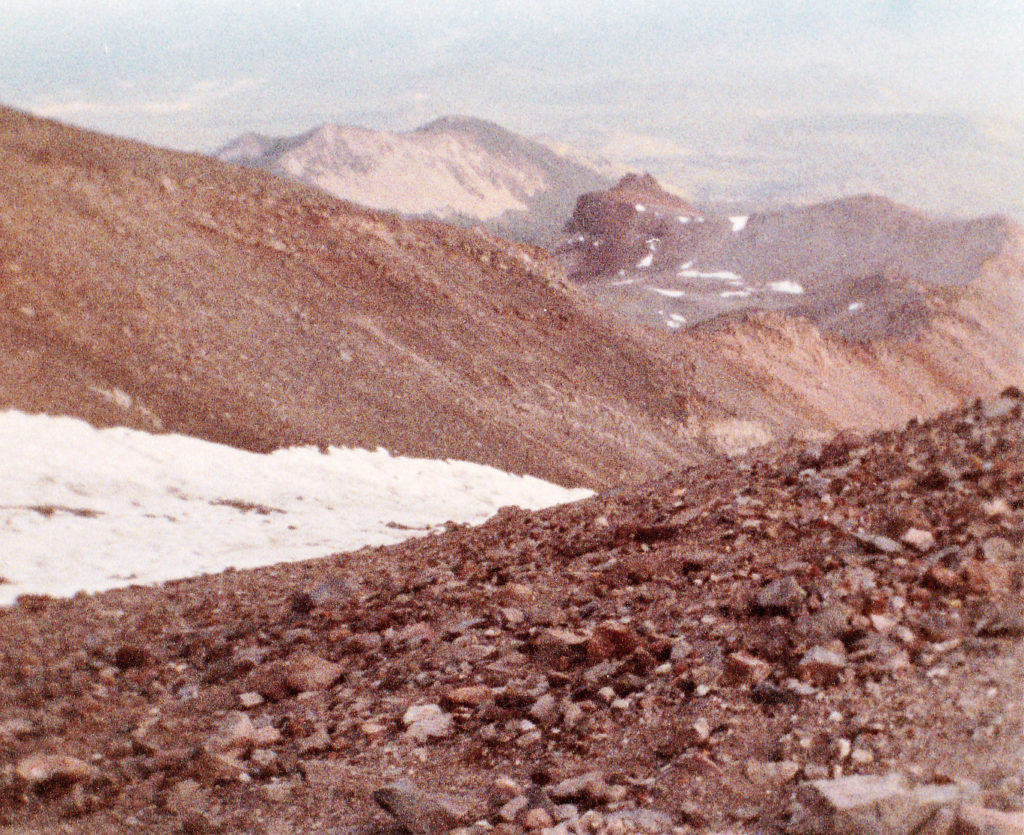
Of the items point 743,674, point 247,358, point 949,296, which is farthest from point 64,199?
point 949,296

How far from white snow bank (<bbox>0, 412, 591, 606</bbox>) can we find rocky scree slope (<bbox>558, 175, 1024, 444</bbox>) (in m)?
19.6

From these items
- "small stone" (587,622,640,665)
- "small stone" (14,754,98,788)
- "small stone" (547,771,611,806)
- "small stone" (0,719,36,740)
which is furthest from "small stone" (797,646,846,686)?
"small stone" (0,719,36,740)

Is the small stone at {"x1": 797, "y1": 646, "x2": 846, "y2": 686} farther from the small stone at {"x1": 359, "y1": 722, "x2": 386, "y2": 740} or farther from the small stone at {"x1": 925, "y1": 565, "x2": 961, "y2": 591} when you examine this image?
the small stone at {"x1": 359, "y1": 722, "x2": 386, "y2": 740}

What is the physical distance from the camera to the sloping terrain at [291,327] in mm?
20781

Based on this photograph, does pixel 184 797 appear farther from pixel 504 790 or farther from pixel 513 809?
pixel 513 809

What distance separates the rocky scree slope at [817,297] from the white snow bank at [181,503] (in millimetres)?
19638

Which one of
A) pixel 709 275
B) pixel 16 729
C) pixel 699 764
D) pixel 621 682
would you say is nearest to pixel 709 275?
pixel 709 275

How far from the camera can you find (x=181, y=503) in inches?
647

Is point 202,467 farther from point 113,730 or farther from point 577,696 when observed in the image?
point 577,696

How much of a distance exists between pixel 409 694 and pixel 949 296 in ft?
217

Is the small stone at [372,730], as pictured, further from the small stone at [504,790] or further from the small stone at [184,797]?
the small stone at [504,790]

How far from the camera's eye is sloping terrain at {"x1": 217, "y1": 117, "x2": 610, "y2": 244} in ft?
430

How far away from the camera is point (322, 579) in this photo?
35.4 ft

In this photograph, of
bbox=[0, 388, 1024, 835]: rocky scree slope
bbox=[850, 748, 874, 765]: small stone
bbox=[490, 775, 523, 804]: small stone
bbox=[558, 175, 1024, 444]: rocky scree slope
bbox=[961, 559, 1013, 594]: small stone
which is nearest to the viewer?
bbox=[850, 748, 874, 765]: small stone
